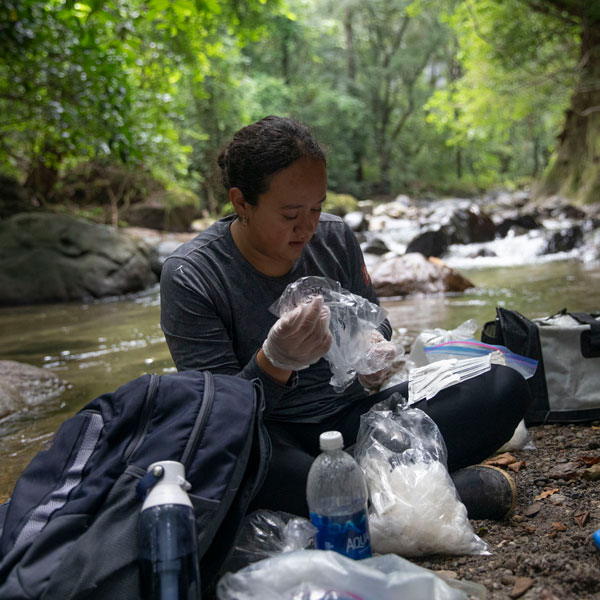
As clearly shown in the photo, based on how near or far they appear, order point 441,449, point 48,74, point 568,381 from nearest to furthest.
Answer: point 441,449
point 568,381
point 48,74

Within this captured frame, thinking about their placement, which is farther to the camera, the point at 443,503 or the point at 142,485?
the point at 443,503

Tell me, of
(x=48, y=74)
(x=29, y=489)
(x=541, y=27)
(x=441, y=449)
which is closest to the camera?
(x=29, y=489)

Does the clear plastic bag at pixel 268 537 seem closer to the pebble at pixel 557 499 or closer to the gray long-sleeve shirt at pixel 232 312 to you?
the gray long-sleeve shirt at pixel 232 312

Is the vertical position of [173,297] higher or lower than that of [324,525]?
higher

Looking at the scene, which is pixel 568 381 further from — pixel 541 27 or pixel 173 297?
pixel 541 27

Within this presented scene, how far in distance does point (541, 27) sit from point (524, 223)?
547 centimetres

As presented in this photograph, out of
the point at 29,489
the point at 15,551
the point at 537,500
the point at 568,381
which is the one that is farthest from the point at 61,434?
the point at 568,381

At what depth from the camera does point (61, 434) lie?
5.15ft

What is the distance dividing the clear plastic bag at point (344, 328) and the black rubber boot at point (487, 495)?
0.50 metres

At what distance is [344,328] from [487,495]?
0.74 metres

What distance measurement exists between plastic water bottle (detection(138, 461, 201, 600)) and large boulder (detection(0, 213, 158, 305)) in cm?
828

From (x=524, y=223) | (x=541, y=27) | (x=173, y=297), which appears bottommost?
(x=524, y=223)

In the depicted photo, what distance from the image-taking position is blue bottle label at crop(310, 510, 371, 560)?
1.53 meters

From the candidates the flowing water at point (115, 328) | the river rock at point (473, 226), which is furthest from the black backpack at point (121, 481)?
the river rock at point (473, 226)
